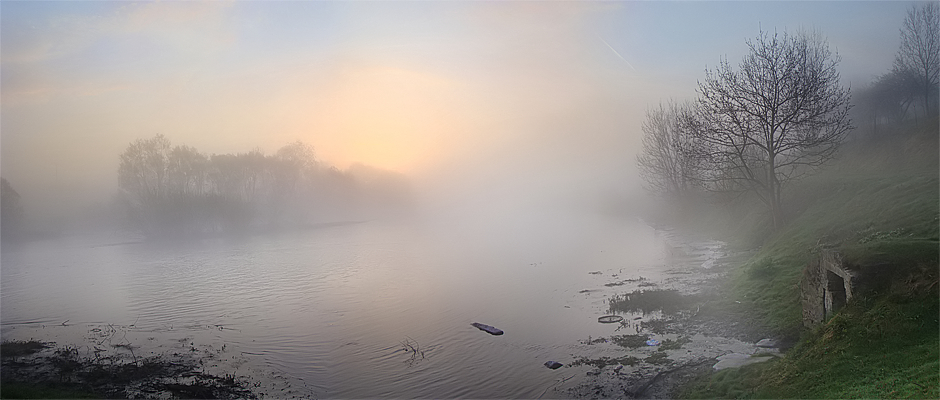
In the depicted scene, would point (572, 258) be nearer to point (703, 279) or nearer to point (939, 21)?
point (703, 279)

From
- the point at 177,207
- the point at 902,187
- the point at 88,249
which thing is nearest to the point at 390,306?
the point at 902,187

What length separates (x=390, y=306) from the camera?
28.4 m

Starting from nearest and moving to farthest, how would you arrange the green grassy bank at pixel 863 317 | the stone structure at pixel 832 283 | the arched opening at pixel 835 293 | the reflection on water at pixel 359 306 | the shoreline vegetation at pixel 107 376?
the green grassy bank at pixel 863 317 < the stone structure at pixel 832 283 < the arched opening at pixel 835 293 < the shoreline vegetation at pixel 107 376 < the reflection on water at pixel 359 306

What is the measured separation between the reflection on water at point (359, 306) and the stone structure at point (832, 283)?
23.5 ft

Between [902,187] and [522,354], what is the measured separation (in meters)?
19.8

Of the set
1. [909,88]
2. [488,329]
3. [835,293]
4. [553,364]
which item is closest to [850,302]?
[835,293]

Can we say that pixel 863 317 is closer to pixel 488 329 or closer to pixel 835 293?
pixel 835 293

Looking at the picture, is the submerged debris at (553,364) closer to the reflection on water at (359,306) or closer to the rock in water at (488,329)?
the reflection on water at (359,306)

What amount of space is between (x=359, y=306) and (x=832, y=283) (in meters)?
21.5

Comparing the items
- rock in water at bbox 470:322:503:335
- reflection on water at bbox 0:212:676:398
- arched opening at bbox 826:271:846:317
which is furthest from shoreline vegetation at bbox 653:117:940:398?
rock in water at bbox 470:322:503:335

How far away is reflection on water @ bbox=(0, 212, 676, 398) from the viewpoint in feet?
59.2

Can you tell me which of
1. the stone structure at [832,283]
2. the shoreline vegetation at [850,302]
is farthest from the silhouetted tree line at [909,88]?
the stone structure at [832,283]

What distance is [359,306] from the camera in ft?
93.8

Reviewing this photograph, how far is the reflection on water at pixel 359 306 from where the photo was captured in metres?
18.0
